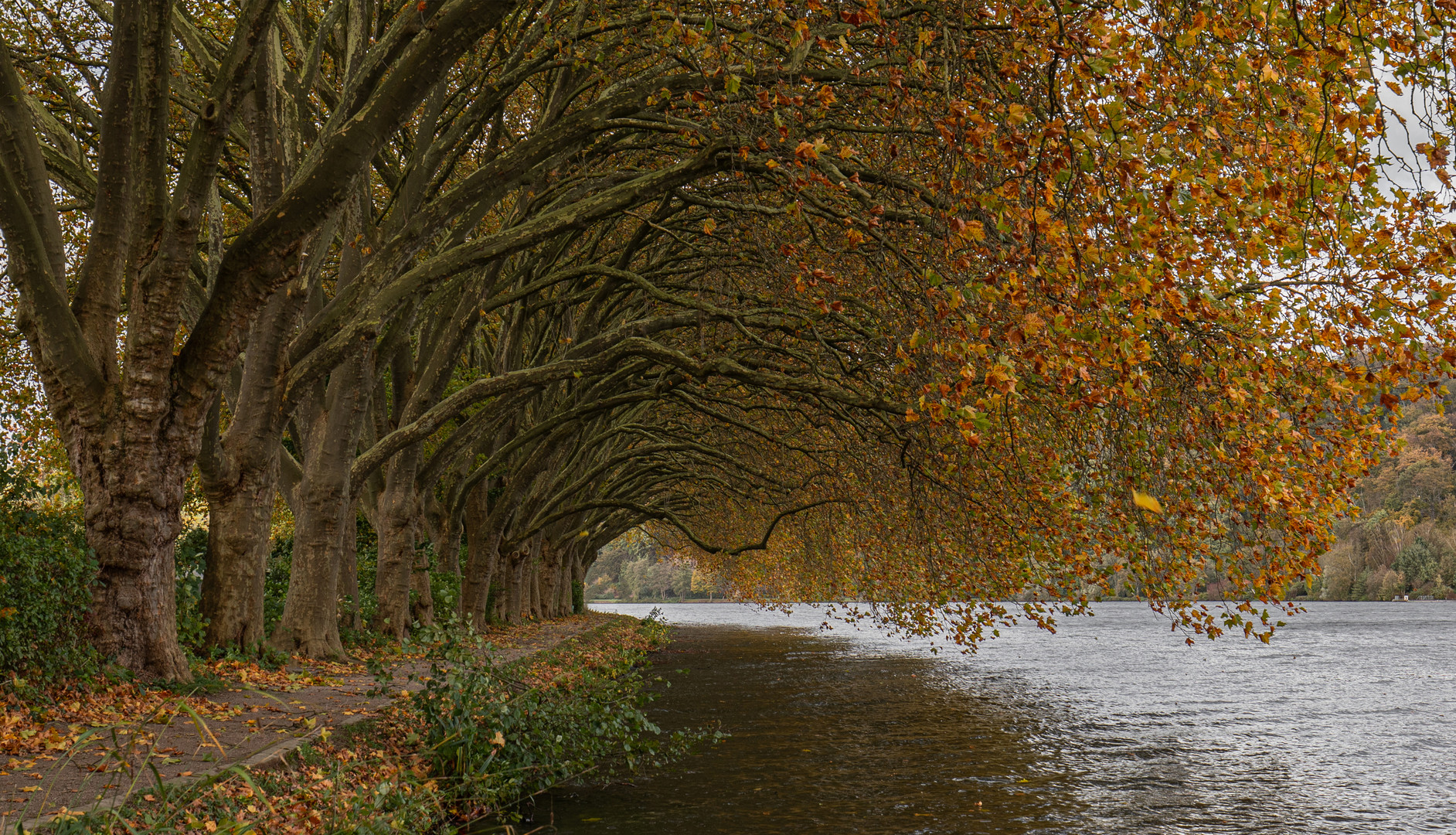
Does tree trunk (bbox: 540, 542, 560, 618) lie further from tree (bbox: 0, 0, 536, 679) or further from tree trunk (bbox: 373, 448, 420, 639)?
tree (bbox: 0, 0, 536, 679)

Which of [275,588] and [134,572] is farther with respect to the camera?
[275,588]

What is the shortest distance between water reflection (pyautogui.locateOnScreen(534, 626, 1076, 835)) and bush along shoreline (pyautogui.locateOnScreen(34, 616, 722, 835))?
1.98ft

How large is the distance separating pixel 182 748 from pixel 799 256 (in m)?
7.80

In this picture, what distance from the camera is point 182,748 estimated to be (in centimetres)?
706

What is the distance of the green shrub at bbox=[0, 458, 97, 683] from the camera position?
7.97 metres

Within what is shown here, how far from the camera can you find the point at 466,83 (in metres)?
13.0

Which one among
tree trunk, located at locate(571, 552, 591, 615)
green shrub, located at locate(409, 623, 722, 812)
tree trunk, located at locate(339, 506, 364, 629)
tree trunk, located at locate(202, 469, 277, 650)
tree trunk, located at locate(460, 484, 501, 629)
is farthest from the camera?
tree trunk, located at locate(571, 552, 591, 615)

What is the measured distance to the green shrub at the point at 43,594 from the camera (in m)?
7.97

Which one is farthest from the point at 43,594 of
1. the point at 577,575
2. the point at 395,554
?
the point at 577,575

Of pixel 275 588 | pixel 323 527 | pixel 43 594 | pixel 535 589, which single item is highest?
pixel 323 527

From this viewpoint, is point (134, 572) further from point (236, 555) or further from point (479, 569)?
point (479, 569)

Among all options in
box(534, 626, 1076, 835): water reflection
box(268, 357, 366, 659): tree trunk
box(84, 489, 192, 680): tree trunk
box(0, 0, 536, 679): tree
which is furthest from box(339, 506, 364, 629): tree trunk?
box(0, 0, 536, 679): tree

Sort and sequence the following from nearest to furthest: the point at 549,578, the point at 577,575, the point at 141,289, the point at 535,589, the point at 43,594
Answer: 1. the point at 43,594
2. the point at 141,289
3. the point at 535,589
4. the point at 549,578
5. the point at 577,575

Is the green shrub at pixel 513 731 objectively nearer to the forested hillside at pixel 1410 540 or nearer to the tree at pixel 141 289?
the tree at pixel 141 289
